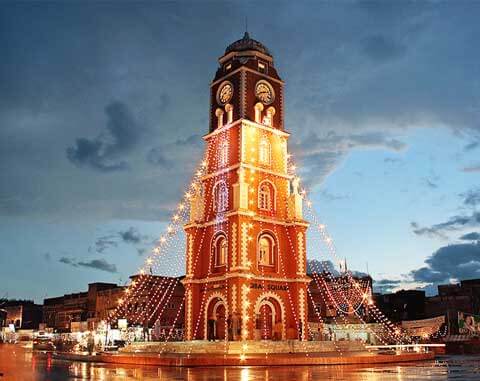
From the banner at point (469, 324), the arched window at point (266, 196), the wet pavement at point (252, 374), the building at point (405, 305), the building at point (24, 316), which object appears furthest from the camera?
the building at point (24, 316)

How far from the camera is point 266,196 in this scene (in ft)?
137

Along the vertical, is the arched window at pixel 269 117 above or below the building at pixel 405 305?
above

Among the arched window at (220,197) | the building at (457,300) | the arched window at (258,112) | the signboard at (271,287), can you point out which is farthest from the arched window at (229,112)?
the building at (457,300)

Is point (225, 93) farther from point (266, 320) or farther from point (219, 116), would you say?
point (266, 320)

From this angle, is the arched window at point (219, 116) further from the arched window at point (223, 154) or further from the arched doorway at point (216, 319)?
the arched doorway at point (216, 319)

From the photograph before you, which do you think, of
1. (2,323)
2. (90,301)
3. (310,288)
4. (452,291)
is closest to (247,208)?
(310,288)

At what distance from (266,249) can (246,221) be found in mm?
3353

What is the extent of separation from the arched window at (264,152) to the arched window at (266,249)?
6.08 m

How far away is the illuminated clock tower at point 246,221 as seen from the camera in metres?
38.1

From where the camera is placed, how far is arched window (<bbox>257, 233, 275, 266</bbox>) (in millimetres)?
39844

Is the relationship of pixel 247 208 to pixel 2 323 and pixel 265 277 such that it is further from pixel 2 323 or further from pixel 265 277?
pixel 2 323

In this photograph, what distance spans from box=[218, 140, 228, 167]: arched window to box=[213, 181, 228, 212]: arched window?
1.74 m

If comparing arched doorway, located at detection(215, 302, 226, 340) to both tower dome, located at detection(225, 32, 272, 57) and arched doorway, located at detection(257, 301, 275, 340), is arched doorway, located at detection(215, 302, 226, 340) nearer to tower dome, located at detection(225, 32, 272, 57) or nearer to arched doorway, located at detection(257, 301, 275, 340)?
arched doorway, located at detection(257, 301, 275, 340)

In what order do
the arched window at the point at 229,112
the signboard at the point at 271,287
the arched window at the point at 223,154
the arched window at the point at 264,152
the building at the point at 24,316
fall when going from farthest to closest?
the building at the point at 24,316 → the arched window at the point at 229,112 → the arched window at the point at 223,154 → the arched window at the point at 264,152 → the signboard at the point at 271,287
